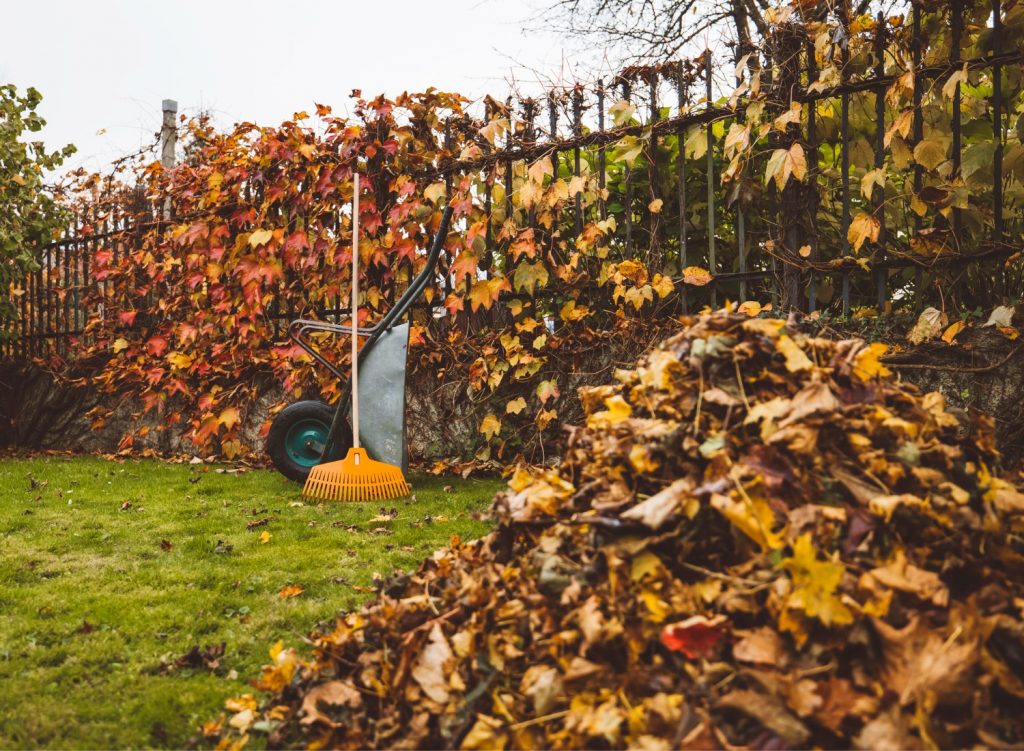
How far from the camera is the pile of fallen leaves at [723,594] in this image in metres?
1.05

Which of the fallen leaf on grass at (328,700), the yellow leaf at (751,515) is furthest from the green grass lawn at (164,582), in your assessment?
the yellow leaf at (751,515)

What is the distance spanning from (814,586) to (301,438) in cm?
330

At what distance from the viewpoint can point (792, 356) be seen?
1511 mm

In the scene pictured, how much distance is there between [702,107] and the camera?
3404 millimetres

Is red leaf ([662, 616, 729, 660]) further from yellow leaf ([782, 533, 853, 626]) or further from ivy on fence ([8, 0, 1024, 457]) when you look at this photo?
ivy on fence ([8, 0, 1024, 457])

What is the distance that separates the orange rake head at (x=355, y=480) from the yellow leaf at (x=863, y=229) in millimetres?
2305

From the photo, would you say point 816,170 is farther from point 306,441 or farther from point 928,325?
point 306,441

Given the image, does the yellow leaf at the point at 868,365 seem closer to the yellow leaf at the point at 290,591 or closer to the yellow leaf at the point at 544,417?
the yellow leaf at the point at 290,591

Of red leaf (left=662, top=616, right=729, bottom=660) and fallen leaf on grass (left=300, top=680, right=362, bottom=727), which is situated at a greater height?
red leaf (left=662, top=616, right=729, bottom=660)

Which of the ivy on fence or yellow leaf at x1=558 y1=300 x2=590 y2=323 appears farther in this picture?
yellow leaf at x1=558 y1=300 x2=590 y2=323

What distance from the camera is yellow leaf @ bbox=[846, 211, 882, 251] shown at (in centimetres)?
281

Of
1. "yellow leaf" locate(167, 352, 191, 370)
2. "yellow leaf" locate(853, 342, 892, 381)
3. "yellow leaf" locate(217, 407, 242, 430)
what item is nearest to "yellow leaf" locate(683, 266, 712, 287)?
"yellow leaf" locate(853, 342, 892, 381)

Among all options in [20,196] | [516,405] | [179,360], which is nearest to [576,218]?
[516,405]

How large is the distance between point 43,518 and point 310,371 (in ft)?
5.71
